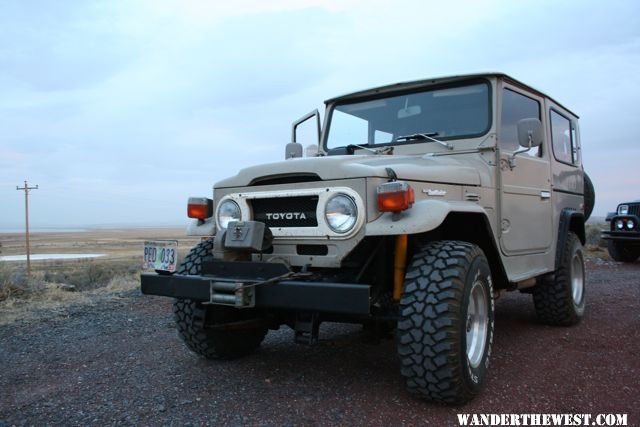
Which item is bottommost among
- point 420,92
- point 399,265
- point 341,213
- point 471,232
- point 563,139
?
point 399,265

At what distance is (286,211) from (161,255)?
0.95 metres

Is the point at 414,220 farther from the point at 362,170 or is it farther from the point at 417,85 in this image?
the point at 417,85

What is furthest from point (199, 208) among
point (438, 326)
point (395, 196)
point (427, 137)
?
point (438, 326)

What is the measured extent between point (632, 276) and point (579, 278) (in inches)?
188

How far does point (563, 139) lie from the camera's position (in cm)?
605

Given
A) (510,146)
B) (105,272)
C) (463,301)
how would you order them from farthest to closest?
(105,272) < (510,146) < (463,301)

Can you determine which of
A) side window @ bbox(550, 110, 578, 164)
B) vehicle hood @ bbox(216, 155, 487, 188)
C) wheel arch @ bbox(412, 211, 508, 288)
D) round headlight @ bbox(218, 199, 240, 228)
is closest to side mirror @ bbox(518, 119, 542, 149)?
vehicle hood @ bbox(216, 155, 487, 188)

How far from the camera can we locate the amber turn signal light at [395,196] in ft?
10.5

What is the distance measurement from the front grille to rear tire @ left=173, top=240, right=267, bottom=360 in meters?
0.65

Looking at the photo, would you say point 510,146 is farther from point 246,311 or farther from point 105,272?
point 105,272

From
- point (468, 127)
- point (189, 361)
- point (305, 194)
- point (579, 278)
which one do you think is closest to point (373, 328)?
point (305, 194)

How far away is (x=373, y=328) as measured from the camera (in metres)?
3.82
